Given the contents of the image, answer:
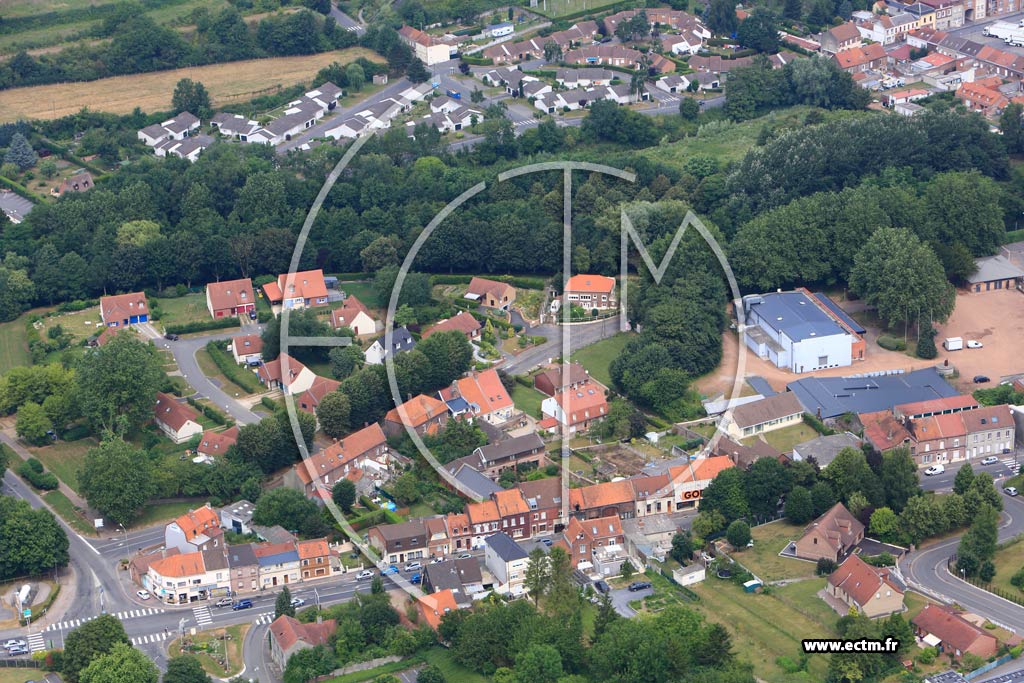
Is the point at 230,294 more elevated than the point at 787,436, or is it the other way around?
the point at 230,294

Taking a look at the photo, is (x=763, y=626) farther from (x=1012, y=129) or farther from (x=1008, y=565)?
(x=1012, y=129)

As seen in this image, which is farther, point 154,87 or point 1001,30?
point 1001,30

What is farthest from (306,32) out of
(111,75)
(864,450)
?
(864,450)

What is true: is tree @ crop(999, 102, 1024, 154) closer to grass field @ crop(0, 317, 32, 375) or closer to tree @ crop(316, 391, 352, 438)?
tree @ crop(316, 391, 352, 438)

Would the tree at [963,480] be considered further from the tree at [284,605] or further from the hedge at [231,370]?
the hedge at [231,370]

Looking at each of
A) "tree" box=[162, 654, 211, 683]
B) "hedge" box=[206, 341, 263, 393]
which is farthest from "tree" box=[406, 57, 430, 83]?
"tree" box=[162, 654, 211, 683]

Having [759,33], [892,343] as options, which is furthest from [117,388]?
[759,33]

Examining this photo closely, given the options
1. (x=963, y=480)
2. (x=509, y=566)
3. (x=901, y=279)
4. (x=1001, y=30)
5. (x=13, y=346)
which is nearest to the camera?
(x=509, y=566)
